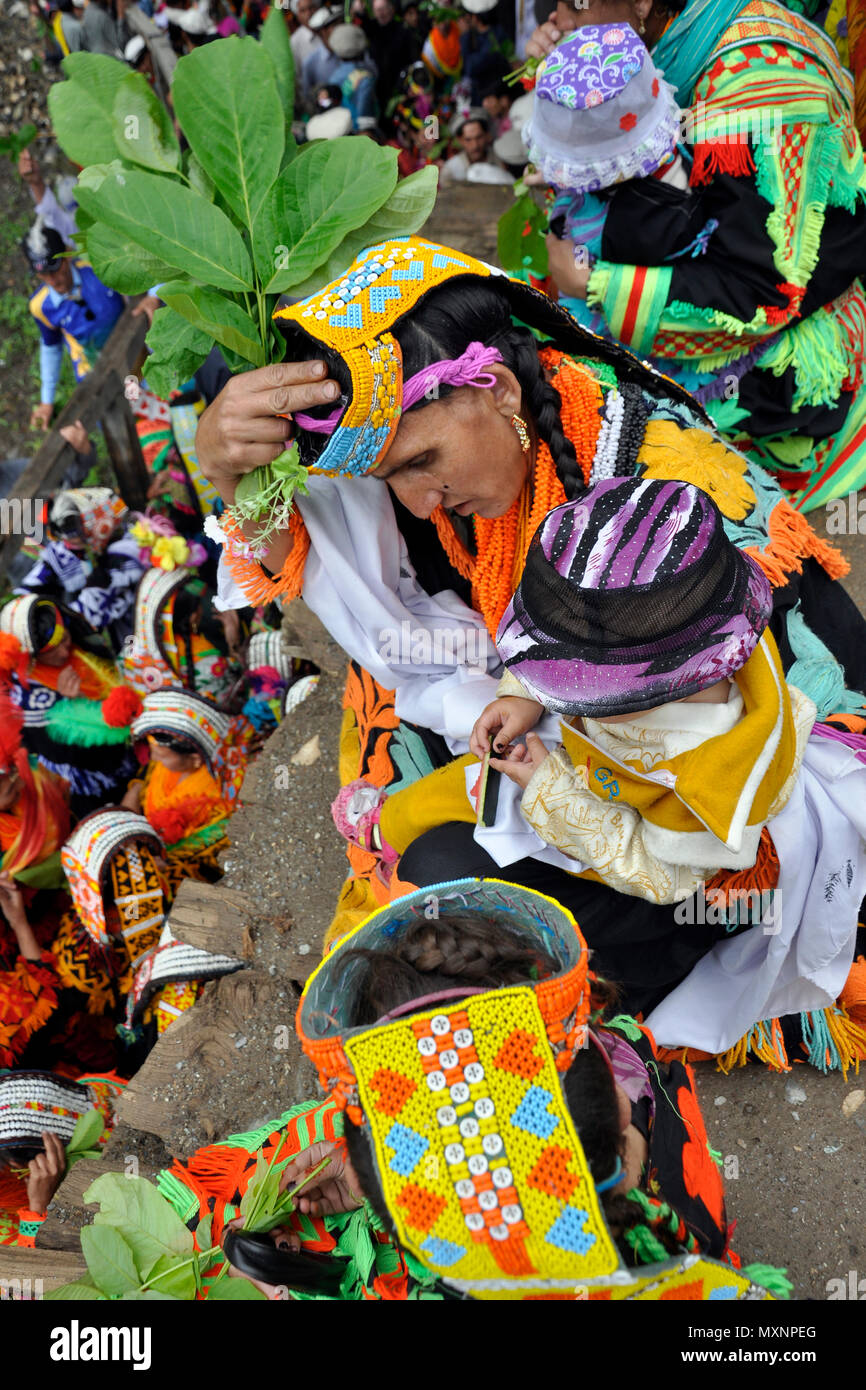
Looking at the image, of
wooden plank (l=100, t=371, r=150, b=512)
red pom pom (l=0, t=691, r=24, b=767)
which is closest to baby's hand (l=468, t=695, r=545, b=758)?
red pom pom (l=0, t=691, r=24, b=767)

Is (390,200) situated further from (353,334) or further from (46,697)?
(46,697)

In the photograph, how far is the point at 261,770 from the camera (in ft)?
10.6

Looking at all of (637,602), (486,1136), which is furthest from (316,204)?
(486,1136)

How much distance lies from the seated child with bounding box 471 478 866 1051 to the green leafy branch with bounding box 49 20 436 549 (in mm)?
675

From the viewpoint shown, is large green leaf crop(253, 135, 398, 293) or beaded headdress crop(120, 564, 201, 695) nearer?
large green leaf crop(253, 135, 398, 293)

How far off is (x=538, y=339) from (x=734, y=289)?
0.65m

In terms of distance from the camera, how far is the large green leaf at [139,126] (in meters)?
1.89

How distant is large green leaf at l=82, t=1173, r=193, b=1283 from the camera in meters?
1.54

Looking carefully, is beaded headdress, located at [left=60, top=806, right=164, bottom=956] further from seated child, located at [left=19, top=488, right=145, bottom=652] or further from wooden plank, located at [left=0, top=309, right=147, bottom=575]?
wooden plank, located at [left=0, top=309, right=147, bottom=575]

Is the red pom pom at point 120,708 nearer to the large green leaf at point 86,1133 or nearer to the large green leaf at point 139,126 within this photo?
the large green leaf at point 86,1133

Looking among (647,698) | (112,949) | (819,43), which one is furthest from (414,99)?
(647,698)

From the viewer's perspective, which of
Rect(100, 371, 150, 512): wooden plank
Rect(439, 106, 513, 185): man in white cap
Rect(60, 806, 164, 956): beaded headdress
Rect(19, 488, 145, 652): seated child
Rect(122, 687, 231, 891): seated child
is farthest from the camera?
Rect(439, 106, 513, 185): man in white cap

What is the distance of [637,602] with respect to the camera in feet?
4.67

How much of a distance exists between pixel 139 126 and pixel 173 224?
26 cm
